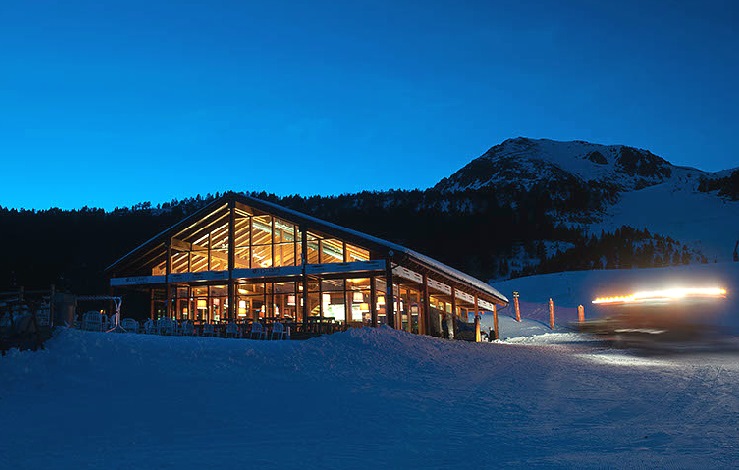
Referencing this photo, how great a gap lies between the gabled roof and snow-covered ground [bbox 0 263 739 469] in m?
6.68

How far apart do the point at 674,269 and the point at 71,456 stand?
6268 cm

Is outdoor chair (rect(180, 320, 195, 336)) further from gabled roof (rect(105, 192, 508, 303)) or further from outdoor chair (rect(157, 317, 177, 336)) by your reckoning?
gabled roof (rect(105, 192, 508, 303))

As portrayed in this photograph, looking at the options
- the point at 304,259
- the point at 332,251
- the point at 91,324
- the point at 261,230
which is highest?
the point at 261,230

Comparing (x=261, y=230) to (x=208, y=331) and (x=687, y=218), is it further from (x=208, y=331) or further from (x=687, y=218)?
(x=687, y=218)

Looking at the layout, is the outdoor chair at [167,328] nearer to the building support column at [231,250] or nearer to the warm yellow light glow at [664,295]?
the building support column at [231,250]

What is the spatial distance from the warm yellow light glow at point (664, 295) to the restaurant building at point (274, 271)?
25.8 m

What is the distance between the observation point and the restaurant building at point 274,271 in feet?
77.2

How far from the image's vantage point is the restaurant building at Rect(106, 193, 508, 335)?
23531 millimetres

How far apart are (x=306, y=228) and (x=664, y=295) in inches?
1389

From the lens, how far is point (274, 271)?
79.4ft

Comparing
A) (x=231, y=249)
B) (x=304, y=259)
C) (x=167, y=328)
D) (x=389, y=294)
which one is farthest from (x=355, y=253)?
(x=167, y=328)

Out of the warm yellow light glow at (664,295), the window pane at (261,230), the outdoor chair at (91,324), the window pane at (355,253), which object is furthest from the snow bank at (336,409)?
the warm yellow light glow at (664,295)

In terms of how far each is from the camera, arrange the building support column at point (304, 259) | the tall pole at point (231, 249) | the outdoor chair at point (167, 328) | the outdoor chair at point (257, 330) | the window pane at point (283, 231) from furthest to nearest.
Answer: the window pane at point (283, 231) < the tall pole at point (231, 249) < the building support column at point (304, 259) < the outdoor chair at point (167, 328) < the outdoor chair at point (257, 330)

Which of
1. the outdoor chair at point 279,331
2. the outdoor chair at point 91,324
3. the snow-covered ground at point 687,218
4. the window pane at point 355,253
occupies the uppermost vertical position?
the snow-covered ground at point 687,218
